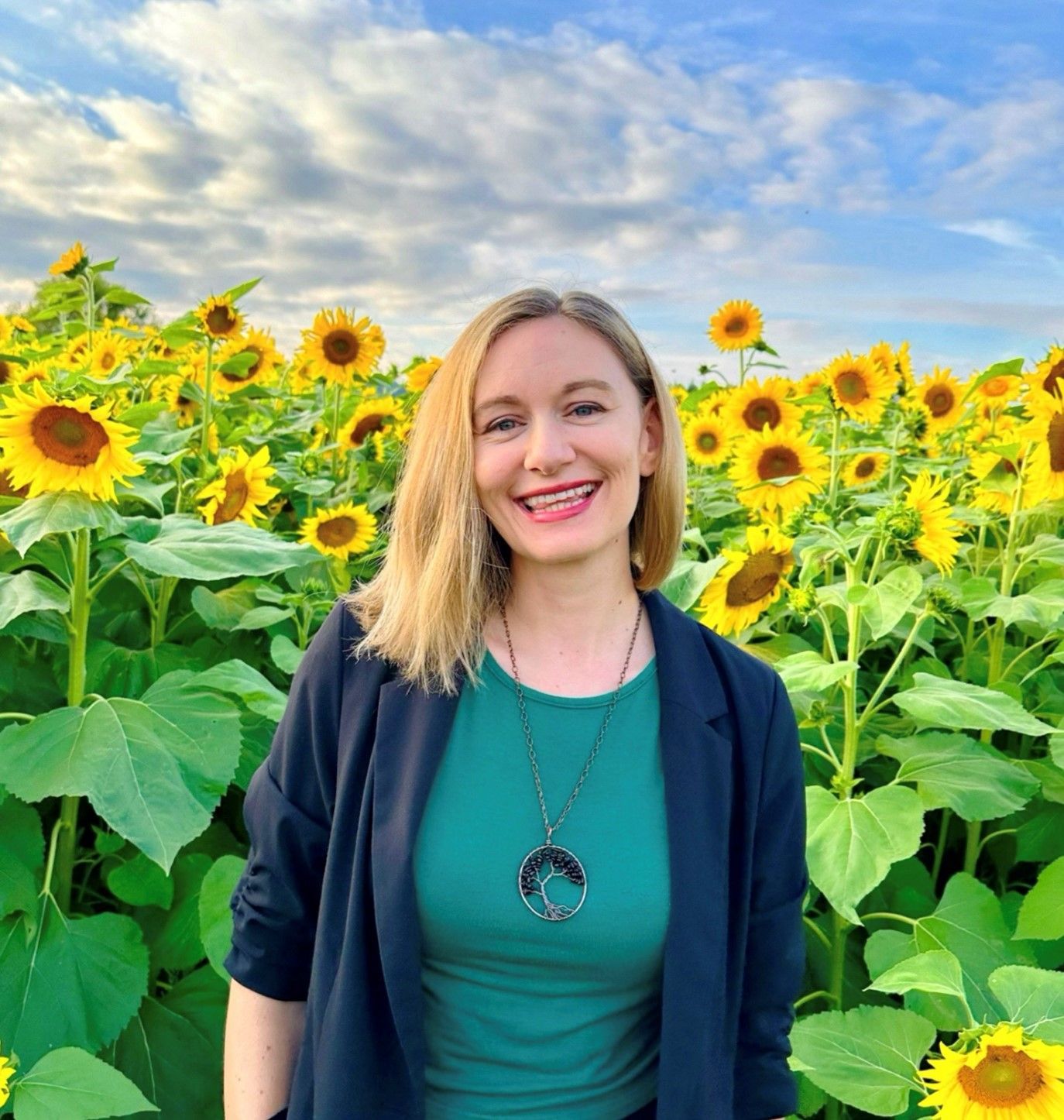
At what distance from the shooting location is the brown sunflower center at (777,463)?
4.05 metres

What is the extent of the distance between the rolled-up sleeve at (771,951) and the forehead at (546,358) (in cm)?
64

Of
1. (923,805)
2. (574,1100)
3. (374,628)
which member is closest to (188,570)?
(374,628)

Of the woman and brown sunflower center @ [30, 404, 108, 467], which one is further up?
brown sunflower center @ [30, 404, 108, 467]

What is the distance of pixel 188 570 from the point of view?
2393mm

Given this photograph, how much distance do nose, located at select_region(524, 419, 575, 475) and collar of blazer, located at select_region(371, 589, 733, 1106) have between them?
0.37 metres

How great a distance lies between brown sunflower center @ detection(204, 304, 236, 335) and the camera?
4492mm

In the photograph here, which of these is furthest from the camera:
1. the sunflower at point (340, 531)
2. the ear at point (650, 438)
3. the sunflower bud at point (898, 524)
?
the sunflower at point (340, 531)

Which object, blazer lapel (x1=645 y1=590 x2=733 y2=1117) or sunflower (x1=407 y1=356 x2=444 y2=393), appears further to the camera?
sunflower (x1=407 y1=356 x2=444 y2=393)

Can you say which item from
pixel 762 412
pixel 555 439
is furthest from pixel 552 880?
pixel 762 412

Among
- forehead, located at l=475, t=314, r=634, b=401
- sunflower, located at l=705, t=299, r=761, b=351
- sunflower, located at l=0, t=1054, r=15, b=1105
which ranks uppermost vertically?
sunflower, located at l=705, t=299, r=761, b=351

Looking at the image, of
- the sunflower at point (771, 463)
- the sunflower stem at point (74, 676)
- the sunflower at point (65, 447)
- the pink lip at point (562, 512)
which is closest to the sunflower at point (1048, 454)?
the sunflower at point (771, 463)

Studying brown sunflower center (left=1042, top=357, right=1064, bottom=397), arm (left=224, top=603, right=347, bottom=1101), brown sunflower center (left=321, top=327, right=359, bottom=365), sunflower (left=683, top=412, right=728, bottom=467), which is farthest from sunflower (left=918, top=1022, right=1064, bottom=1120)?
brown sunflower center (left=321, top=327, right=359, bottom=365)

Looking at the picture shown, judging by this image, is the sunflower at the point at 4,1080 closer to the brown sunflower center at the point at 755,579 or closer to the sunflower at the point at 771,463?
the brown sunflower center at the point at 755,579

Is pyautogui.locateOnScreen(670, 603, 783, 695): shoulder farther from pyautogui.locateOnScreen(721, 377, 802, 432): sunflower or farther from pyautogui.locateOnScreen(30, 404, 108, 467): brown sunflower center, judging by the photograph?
pyautogui.locateOnScreen(721, 377, 802, 432): sunflower
